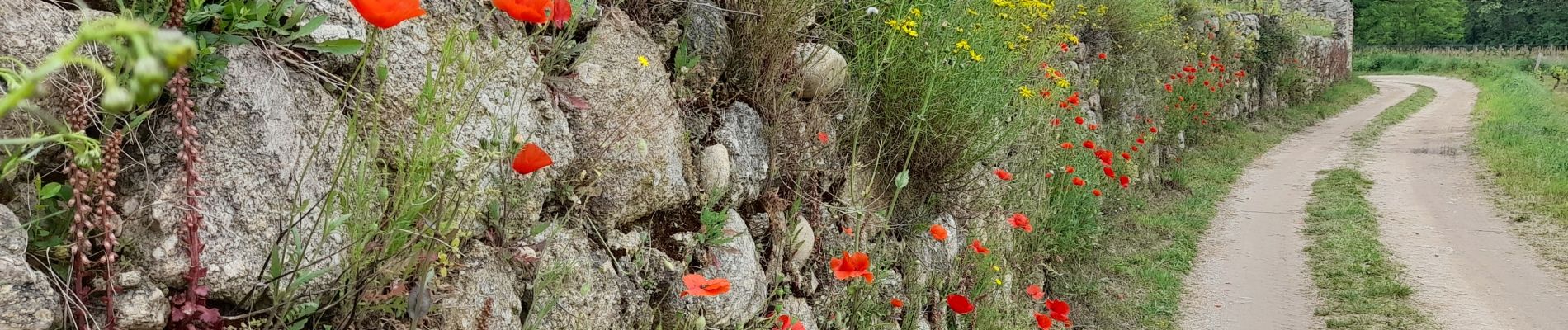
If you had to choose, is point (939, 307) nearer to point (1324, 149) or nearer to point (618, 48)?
point (618, 48)

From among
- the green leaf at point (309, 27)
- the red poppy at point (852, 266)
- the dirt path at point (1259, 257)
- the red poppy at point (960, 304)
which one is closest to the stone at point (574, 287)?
the green leaf at point (309, 27)

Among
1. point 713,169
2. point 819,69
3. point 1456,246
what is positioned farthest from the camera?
point 1456,246

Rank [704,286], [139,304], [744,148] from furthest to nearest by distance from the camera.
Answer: [744,148] < [704,286] < [139,304]

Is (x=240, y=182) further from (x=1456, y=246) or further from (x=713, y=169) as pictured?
(x=1456, y=246)

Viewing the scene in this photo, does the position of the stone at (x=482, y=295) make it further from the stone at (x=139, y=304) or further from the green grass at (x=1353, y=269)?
the green grass at (x=1353, y=269)

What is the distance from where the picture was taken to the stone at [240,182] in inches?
51.7

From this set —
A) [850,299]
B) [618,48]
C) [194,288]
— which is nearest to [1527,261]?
[850,299]

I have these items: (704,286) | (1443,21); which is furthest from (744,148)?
(1443,21)

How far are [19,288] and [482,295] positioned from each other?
0.72 meters

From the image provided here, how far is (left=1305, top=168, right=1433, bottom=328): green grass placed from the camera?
5238mm

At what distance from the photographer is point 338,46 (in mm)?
1631

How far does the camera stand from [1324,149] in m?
11.5

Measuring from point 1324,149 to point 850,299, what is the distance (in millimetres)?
10576

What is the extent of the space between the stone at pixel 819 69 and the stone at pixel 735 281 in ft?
2.09
